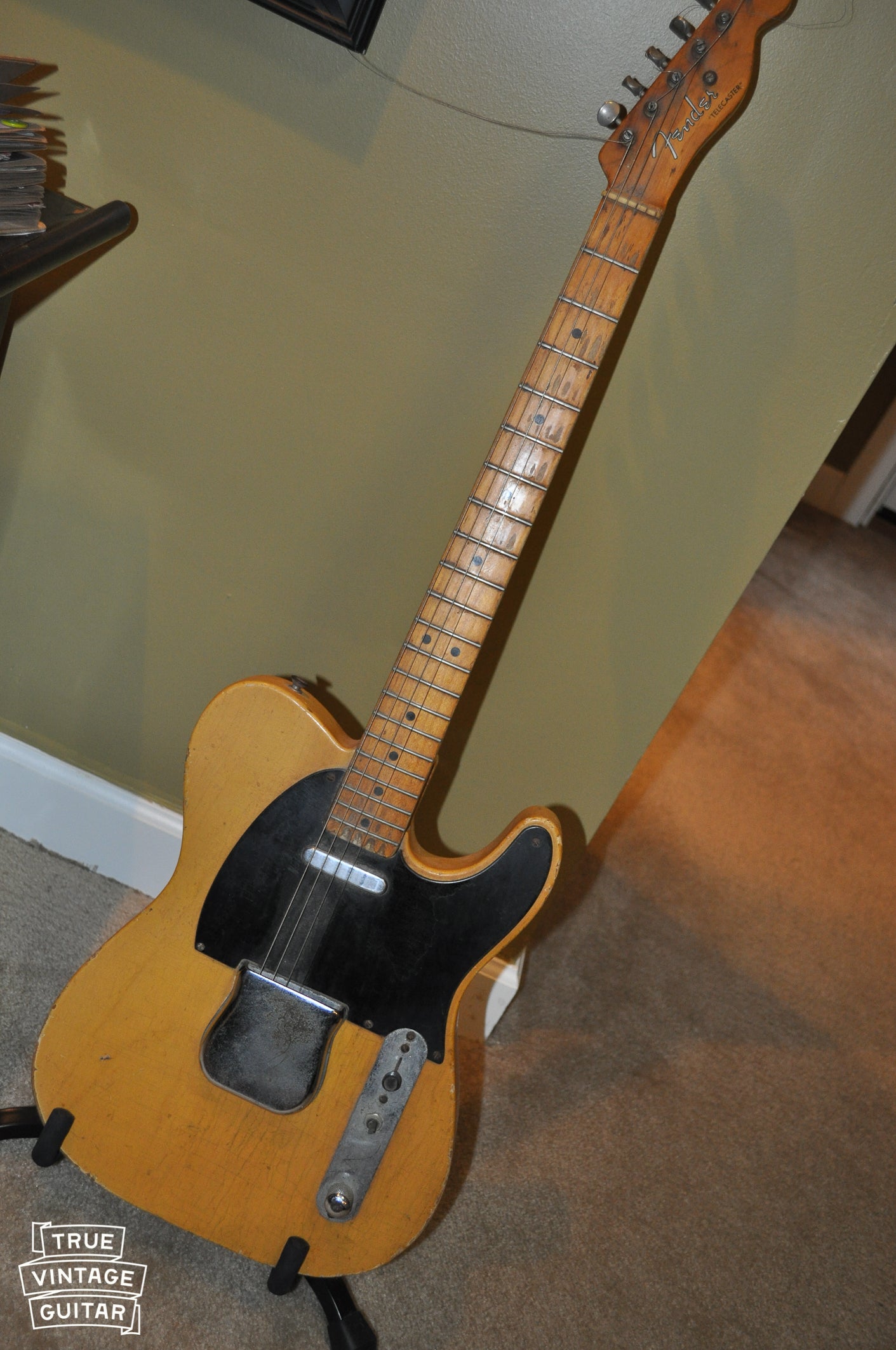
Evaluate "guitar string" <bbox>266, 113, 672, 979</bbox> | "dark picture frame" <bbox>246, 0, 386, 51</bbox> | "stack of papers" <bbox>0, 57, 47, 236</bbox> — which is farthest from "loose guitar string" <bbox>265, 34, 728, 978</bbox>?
"stack of papers" <bbox>0, 57, 47, 236</bbox>

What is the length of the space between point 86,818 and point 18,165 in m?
0.92

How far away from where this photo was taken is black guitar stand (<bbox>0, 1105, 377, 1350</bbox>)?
964 mm

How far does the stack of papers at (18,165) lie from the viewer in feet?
2.83

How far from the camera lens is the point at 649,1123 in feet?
4.71

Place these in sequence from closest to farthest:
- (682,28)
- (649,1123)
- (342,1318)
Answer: (682,28)
(342,1318)
(649,1123)

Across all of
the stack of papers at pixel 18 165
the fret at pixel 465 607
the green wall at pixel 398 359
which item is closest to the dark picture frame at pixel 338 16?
the green wall at pixel 398 359

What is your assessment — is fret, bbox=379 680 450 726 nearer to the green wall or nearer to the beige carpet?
the green wall

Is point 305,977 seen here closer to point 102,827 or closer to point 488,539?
point 488,539

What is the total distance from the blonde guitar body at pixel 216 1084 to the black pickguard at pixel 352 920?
15 millimetres

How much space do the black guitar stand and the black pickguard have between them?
238mm

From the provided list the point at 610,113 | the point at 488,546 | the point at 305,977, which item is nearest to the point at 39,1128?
the point at 305,977

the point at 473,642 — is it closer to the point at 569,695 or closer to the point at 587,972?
the point at 569,695

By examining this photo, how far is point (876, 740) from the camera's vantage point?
302cm

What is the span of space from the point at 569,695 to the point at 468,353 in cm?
46
